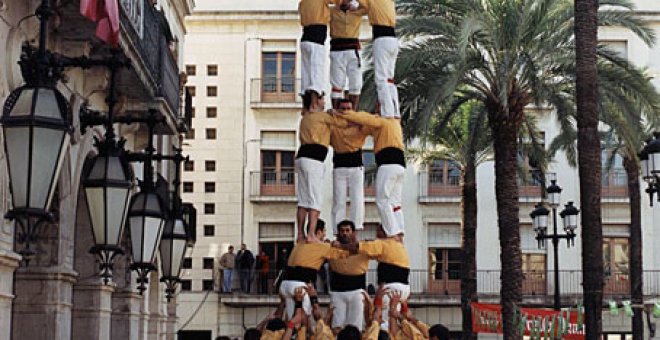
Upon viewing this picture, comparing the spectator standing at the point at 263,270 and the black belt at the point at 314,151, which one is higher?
the black belt at the point at 314,151

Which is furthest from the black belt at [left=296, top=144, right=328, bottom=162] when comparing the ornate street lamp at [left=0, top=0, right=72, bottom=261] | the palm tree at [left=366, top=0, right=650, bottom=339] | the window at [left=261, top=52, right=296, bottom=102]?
the window at [left=261, top=52, right=296, bottom=102]

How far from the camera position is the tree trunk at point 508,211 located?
2331 cm

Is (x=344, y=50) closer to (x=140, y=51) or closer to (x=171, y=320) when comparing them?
(x=140, y=51)

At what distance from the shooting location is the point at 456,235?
41.1m

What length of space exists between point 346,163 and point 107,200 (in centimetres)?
635

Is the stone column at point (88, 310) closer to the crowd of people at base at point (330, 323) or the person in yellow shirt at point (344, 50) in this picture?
the crowd of people at base at point (330, 323)

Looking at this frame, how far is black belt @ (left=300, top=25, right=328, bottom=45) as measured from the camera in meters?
12.8

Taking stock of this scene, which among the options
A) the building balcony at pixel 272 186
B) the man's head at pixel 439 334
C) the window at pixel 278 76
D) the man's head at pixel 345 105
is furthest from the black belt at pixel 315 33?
the window at pixel 278 76

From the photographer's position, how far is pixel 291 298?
481 inches

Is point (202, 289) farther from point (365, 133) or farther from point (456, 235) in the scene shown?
point (365, 133)

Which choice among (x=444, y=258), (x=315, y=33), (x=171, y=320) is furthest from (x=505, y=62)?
(x=444, y=258)

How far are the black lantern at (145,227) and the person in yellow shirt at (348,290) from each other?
12.8 ft

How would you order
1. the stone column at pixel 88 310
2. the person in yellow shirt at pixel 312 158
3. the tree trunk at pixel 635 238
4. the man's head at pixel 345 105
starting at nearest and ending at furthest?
the person in yellow shirt at pixel 312 158, the man's head at pixel 345 105, the stone column at pixel 88 310, the tree trunk at pixel 635 238

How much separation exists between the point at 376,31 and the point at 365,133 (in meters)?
1.29
